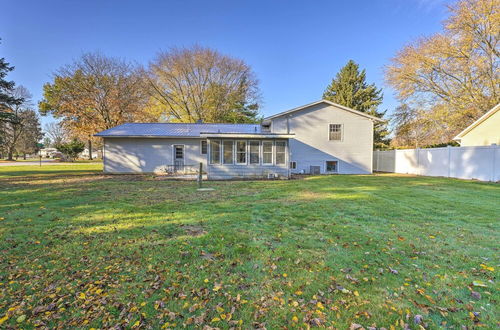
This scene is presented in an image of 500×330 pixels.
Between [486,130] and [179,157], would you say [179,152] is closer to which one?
[179,157]

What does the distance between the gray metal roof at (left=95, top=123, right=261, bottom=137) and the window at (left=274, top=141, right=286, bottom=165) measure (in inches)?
104

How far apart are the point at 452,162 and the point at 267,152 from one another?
11.1 m

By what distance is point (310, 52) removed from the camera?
67.5 ft

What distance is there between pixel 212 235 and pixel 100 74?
88.4ft

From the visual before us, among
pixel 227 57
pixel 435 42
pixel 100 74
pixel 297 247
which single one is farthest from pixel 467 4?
pixel 100 74

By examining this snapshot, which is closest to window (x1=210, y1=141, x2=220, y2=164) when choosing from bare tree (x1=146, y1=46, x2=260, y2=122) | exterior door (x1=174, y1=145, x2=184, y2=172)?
exterior door (x1=174, y1=145, x2=184, y2=172)

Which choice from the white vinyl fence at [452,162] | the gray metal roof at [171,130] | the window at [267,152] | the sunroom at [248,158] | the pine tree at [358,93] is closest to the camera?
the white vinyl fence at [452,162]

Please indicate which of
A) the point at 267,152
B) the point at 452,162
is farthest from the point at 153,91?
the point at 452,162

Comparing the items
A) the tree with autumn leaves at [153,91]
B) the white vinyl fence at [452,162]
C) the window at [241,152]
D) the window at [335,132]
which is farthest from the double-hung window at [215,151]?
the tree with autumn leaves at [153,91]

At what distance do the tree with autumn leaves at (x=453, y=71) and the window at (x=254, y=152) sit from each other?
1524 cm

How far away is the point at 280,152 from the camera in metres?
14.5

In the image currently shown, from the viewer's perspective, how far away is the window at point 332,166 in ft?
58.4

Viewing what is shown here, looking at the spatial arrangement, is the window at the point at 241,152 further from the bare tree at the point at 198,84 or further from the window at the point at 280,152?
the bare tree at the point at 198,84

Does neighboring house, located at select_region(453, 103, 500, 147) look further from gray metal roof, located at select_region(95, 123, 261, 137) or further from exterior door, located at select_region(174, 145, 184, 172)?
exterior door, located at select_region(174, 145, 184, 172)
